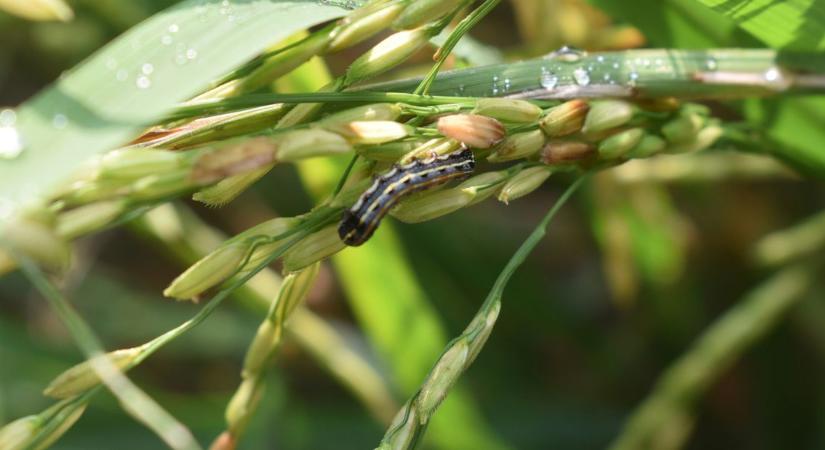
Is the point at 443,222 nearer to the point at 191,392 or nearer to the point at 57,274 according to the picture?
the point at 191,392

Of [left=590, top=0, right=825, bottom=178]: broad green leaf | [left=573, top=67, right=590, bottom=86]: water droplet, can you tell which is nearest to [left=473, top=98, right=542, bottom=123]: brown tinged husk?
[left=573, top=67, right=590, bottom=86]: water droplet

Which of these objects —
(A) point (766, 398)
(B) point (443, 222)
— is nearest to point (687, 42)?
(B) point (443, 222)

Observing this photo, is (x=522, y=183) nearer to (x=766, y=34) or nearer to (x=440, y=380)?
(x=440, y=380)

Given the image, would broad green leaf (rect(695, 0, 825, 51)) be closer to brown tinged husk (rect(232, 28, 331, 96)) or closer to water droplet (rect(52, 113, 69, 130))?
brown tinged husk (rect(232, 28, 331, 96))

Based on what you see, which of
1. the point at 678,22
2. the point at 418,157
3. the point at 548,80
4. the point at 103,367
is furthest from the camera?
the point at 678,22

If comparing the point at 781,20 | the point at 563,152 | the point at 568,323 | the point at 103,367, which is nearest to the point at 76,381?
the point at 103,367

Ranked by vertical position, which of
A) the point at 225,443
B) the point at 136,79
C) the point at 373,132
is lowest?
the point at 225,443
